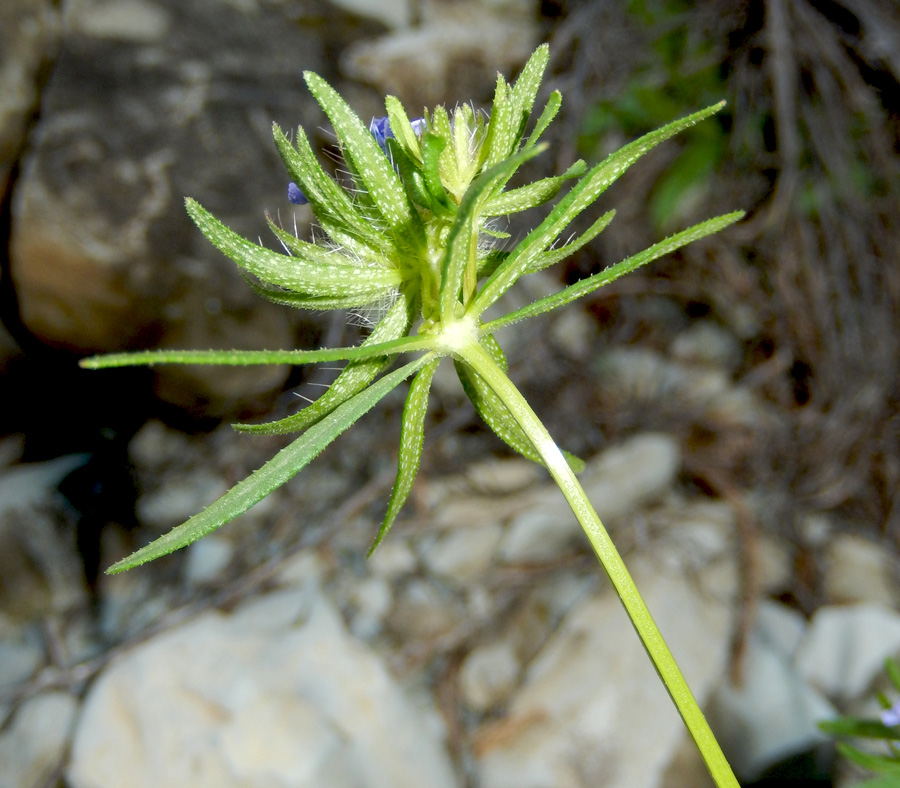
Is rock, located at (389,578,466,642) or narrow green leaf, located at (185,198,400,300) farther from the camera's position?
rock, located at (389,578,466,642)

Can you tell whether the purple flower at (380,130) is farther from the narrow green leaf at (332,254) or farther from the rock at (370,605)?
the rock at (370,605)

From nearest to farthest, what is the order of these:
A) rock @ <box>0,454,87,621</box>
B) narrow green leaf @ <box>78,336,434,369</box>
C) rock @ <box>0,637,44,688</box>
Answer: narrow green leaf @ <box>78,336,434,369</box>, rock @ <box>0,637,44,688</box>, rock @ <box>0,454,87,621</box>

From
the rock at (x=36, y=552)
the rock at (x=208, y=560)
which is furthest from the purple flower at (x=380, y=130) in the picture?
the rock at (x=36, y=552)

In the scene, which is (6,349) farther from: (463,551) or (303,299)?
(303,299)

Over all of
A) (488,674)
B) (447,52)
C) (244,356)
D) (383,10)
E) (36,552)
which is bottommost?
(488,674)

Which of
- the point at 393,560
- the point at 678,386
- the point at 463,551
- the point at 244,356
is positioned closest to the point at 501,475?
the point at 463,551

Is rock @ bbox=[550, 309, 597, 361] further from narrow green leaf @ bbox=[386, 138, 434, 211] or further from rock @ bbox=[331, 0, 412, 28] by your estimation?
narrow green leaf @ bbox=[386, 138, 434, 211]

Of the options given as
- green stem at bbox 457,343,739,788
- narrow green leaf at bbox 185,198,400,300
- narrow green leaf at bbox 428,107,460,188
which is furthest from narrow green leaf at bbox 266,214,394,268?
green stem at bbox 457,343,739,788
